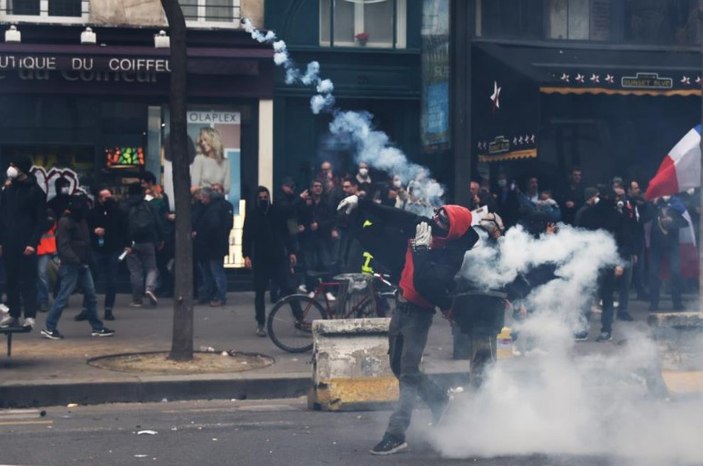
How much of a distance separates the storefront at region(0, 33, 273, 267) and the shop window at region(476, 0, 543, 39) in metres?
3.78

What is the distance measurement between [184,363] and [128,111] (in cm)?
790

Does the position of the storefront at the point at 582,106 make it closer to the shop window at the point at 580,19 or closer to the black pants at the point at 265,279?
the shop window at the point at 580,19

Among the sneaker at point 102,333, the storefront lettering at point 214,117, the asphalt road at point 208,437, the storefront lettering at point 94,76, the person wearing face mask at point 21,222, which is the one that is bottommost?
the asphalt road at point 208,437

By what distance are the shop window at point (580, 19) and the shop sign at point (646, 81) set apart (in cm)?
125

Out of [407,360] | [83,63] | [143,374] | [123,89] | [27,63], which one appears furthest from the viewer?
[123,89]

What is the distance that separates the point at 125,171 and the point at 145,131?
689mm

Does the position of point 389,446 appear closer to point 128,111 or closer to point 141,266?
point 141,266

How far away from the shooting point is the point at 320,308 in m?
13.0

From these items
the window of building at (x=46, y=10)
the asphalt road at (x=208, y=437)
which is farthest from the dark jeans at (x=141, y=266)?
the asphalt road at (x=208, y=437)

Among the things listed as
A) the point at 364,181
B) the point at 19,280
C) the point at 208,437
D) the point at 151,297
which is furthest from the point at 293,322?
the point at 208,437

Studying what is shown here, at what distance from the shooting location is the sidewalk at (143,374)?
10469mm

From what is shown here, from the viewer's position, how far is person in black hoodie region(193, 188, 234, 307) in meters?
16.6

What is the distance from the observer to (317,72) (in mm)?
18859

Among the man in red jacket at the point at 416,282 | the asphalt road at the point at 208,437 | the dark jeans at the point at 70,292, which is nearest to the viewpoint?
the asphalt road at the point at 208,437
